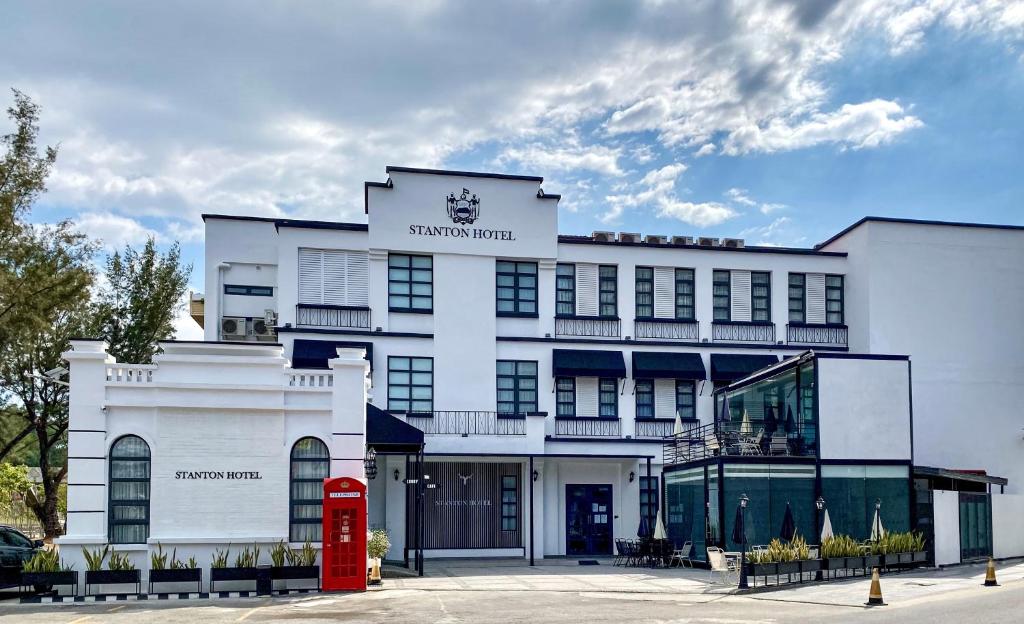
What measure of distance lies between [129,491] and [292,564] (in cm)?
404

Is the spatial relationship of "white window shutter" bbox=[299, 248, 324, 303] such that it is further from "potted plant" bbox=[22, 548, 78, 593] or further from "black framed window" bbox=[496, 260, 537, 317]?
"potted plant" bbox=[22, 548, 78, 593]

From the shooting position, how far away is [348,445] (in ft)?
79.5

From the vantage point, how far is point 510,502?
35812 mm

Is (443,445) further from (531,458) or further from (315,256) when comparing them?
(315,256)

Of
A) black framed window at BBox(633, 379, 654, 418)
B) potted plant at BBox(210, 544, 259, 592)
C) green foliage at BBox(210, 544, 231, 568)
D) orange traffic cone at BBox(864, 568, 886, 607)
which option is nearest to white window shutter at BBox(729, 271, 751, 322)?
black framed window at BBox(633, 379, 654, 418)

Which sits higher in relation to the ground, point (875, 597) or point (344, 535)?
point (344, 535)

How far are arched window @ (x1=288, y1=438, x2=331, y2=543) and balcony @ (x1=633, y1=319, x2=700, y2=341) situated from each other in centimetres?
1562

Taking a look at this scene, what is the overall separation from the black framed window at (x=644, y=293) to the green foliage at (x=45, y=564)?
21135mm

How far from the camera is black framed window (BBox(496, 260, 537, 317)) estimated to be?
36281mm

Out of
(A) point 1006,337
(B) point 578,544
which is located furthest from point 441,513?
(A) point 1006,337

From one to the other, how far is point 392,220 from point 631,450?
11.3 meters

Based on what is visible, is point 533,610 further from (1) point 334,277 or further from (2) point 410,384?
(1) point 334,277

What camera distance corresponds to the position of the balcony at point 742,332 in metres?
37.6

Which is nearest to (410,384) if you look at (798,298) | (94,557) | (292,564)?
(292,564)
